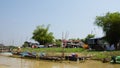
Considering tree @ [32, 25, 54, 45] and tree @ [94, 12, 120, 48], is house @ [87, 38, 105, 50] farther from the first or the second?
tree @ [32, 25, 54, 45]

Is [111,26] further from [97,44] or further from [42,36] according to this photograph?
[42,36]

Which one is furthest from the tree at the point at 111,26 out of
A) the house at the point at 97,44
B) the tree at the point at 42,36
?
the tree at the point at 42,36

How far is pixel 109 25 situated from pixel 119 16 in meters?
2.09

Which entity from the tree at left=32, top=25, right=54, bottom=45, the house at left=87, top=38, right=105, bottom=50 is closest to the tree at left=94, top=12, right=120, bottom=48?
the house at left=87, top=38, right=105, bottom=50

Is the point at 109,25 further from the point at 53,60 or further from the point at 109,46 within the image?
the point at 53,60

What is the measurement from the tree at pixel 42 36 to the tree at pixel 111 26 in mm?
25861

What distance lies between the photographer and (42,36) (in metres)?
65.6

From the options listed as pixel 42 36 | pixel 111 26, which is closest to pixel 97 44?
pixel 111 26

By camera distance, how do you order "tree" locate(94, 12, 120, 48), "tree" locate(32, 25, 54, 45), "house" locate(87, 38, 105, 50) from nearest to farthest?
"tree" locate(94, 12, 120, 48), "house" locate(87, 38, 105, 50), "tree" locate(32, 25, 54, 45)

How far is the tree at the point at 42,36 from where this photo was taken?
215ft

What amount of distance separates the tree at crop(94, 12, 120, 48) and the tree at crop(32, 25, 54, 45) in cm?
2586

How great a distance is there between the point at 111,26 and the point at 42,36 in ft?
93.1

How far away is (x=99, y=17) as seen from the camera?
42.7m

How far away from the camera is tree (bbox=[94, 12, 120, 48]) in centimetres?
3953
